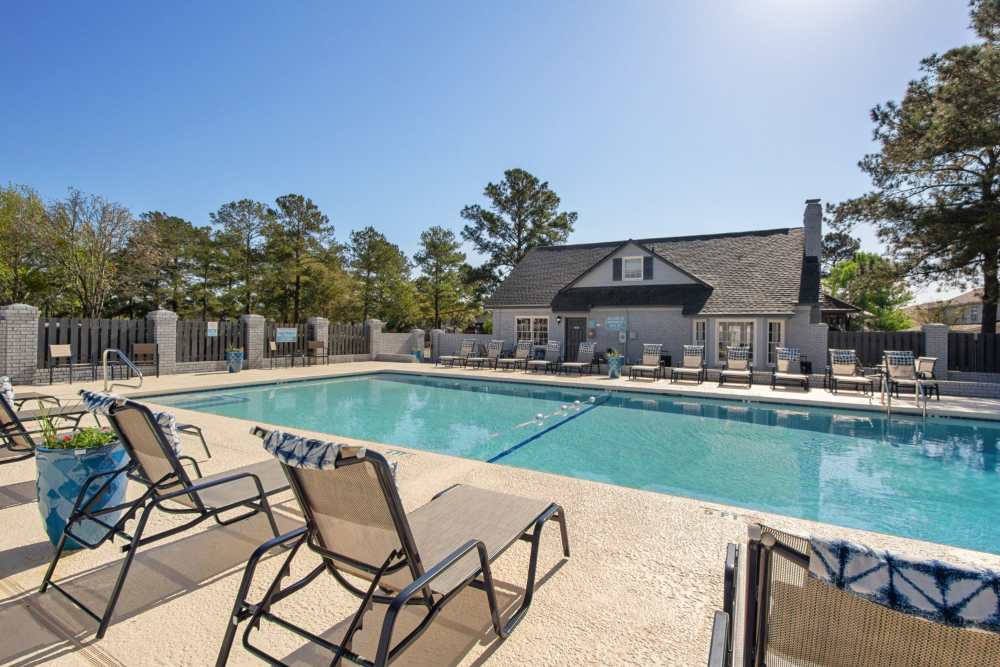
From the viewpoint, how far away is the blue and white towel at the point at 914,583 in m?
0.99

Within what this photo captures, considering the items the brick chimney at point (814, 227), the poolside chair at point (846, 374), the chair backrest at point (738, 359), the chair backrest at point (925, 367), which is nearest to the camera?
the chair backrest at point (925, 367)

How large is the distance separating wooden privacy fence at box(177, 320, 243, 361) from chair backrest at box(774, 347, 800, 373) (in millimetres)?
18020

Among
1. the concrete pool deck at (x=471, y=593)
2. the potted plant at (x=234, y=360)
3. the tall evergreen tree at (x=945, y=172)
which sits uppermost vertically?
the tall evergreen tree at (x=945, y=172)

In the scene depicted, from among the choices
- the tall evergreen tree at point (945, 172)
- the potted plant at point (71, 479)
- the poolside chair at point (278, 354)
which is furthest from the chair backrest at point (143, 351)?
the tall evergreen tree at point (945, 172)

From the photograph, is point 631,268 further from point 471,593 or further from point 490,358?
point 471,593

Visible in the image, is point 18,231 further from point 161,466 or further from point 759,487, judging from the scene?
point 759,487

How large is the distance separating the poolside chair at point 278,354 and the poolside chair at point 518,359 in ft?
26.0

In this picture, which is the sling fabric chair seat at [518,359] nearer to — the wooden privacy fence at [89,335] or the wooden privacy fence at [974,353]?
the wooden privacy fence at [89,335]

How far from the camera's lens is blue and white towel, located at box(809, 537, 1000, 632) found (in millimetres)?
989

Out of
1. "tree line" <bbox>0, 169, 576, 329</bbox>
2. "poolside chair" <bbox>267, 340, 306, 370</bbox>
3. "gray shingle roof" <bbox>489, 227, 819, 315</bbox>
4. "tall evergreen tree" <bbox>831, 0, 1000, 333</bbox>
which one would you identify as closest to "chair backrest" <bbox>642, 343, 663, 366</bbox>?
"gray shingle roof" <bbox>489, 227, 819, 315</bbox>

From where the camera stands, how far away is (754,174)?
1636 centimetres

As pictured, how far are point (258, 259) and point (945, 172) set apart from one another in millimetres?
33366

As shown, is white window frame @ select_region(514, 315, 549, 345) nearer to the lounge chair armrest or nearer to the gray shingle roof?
the gray shingle roof

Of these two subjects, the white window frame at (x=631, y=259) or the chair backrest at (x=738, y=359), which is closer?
the chair backrest at (x=738, y=359)
